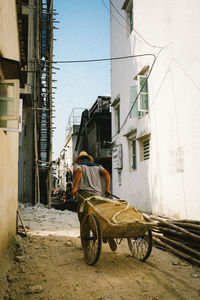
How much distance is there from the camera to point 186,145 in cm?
712

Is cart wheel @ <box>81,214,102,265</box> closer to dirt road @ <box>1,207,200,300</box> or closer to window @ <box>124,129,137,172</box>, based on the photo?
dirt road @ <box>1,207,200,300</box>

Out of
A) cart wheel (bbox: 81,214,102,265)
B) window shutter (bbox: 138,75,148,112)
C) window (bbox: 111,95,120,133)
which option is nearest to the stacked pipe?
cart wheel (bbox: 81,214,102,265)

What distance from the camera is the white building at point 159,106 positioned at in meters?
6.87

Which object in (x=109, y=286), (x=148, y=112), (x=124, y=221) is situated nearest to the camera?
(x=109, y=286)

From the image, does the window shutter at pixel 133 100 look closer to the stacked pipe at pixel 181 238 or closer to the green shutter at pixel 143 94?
the green shutter at pixel 143 94

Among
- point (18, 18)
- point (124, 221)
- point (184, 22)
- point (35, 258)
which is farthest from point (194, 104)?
point (35, 258)

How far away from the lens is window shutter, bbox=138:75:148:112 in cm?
1018

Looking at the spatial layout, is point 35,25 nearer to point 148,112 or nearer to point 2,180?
point 148,112

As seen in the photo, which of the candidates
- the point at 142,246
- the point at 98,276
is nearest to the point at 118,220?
the point at 98,276

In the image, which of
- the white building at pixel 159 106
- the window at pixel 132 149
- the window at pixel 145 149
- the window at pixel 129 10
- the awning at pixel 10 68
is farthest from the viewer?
the window at pixel 129 10

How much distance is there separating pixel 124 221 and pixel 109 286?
2.79ft

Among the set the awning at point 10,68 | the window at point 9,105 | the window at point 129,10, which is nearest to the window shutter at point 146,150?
the window at point 129,10

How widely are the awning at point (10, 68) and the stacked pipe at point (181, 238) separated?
3399 mm

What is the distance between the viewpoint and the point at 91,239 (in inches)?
169
